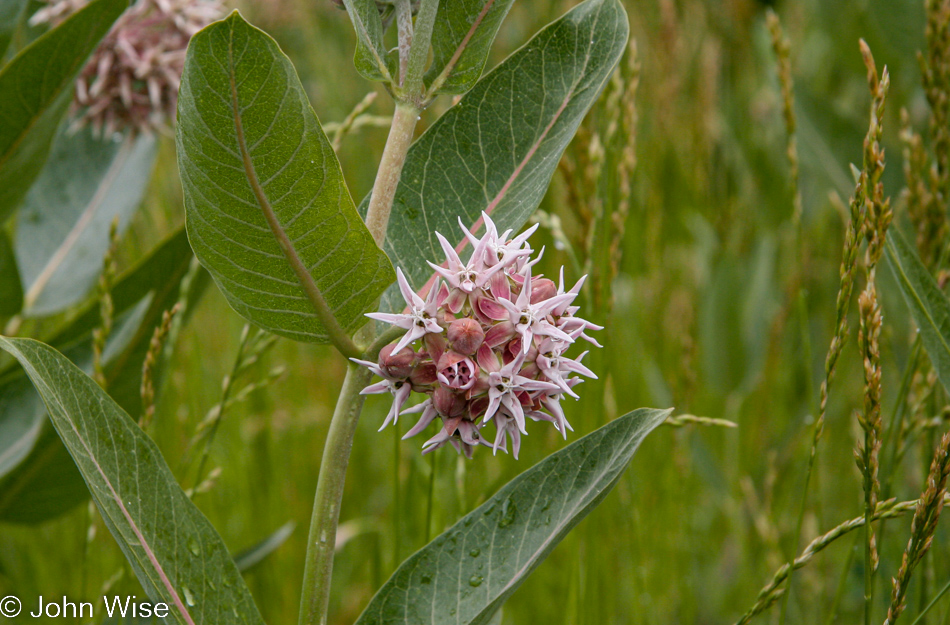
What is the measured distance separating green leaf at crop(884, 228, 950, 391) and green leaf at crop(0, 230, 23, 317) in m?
1.40

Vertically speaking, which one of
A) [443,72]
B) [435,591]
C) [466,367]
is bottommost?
[435,591]

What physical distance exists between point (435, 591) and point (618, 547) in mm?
1305

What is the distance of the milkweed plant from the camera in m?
0.75

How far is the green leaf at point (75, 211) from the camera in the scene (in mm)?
1585

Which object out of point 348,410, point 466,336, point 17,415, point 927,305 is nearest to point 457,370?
point 466,336

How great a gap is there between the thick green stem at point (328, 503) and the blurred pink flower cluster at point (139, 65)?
1.04 meters

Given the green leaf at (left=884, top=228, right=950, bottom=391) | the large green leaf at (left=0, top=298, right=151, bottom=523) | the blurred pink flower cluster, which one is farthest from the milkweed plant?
the blurred pink flower cluster

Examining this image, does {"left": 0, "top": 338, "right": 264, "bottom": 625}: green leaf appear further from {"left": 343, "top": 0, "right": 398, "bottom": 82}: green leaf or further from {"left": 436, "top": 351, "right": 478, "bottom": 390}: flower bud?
{"left": 343, "top": 0, "right": 398, "bottom": 82}: green leaf

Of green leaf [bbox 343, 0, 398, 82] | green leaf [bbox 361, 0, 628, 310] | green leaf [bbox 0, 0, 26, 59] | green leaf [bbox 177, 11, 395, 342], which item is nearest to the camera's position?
green leaf [bbox 177, 11, 395, 342]

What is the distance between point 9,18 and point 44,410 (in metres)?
0.67

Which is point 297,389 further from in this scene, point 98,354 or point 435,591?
point 435,591

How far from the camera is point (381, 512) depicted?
8.38ft

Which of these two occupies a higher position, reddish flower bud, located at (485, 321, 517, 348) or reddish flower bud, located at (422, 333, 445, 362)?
reddish flower bud, located at (422, 333, 445, 362)

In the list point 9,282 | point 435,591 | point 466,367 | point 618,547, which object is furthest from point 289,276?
point 618,547
